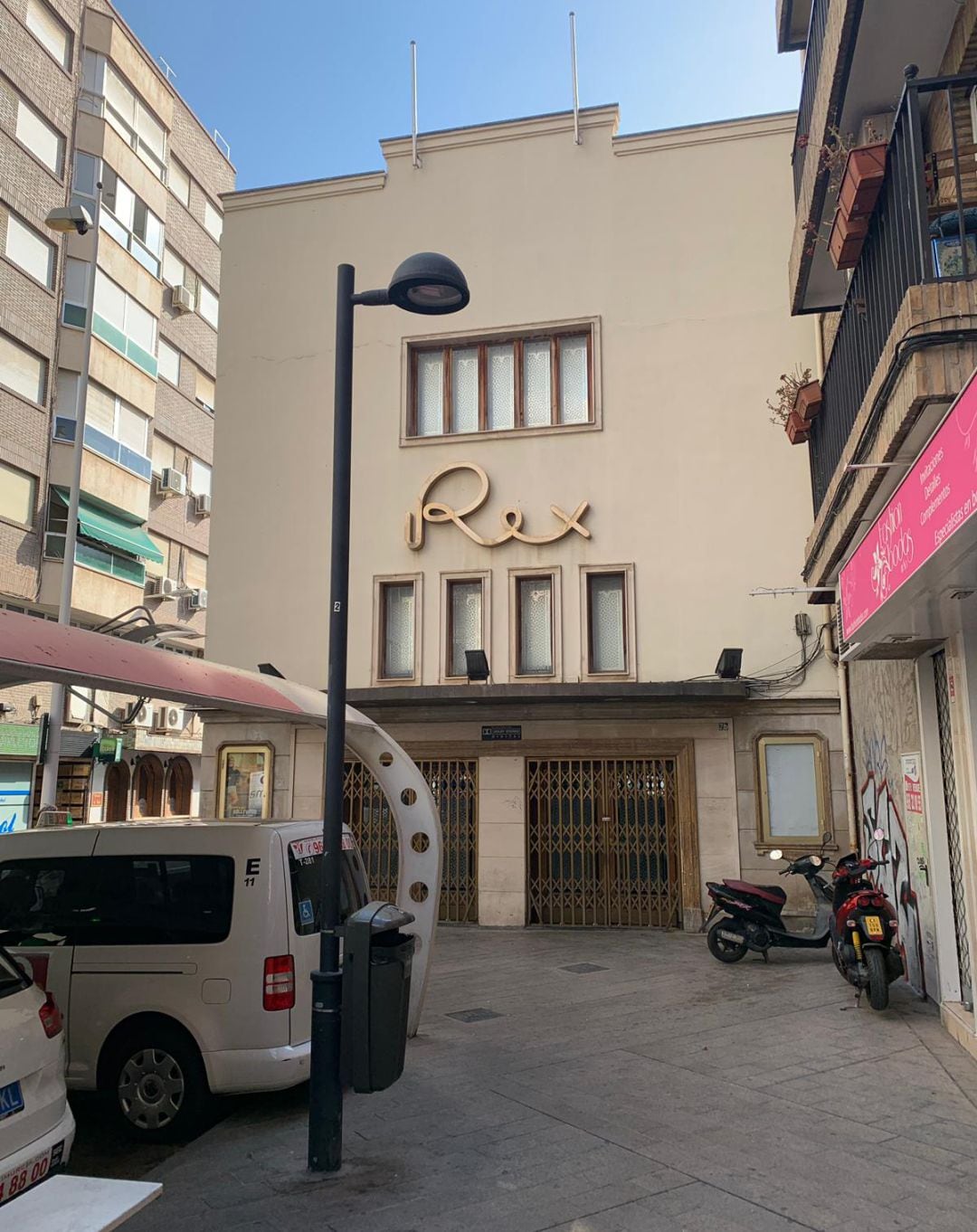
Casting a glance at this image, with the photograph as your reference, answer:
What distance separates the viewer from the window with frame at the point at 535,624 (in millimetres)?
14836

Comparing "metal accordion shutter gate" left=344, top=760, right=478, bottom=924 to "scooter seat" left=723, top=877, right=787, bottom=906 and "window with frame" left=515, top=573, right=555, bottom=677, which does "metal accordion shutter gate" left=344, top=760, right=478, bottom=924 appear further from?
"scooter seat" left=723, top=877, right=787, bottom=906

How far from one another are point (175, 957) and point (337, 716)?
177 cm

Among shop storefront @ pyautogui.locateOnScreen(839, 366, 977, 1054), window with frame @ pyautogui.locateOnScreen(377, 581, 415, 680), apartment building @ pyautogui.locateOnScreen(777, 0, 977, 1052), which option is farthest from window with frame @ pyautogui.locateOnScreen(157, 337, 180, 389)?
shop storefront @ pyautogui.locateOnScreen(839, 366, 977, 1054)

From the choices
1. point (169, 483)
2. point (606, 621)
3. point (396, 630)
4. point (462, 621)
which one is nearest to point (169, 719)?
point (169, 483)

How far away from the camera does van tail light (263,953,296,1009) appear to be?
567 centimetres

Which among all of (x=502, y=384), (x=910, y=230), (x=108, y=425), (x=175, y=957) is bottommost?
(x=175, y=957)

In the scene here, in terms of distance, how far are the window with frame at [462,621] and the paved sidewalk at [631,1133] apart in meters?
6.75

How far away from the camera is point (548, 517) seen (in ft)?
49.3

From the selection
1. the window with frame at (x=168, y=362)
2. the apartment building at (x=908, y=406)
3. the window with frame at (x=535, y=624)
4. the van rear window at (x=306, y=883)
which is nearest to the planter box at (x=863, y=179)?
the apartment building at (x=908, y=406)

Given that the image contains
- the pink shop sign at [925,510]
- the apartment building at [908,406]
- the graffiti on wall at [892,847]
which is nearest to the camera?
the pink shop sign at [925,510]

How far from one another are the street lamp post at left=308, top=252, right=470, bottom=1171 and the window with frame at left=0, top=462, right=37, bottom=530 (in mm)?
20033

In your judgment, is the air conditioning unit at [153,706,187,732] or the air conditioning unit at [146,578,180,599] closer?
the air conditioning unit at [146,578,180,599]

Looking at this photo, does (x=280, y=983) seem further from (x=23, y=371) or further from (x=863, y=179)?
(x=23, y=371)

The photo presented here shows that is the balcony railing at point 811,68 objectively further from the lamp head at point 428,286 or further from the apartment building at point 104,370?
the apartment building at point 104,370
